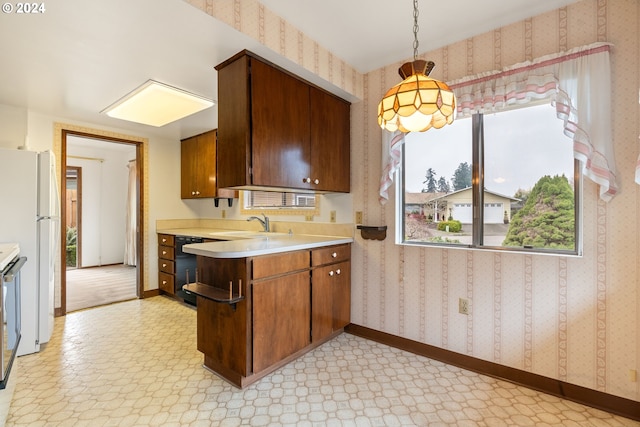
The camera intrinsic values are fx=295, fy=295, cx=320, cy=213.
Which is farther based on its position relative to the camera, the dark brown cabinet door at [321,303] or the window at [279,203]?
the window at [279,203]

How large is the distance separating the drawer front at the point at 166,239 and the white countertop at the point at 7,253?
163 centimetres

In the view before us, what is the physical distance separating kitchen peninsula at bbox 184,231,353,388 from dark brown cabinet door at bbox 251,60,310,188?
1.78ft

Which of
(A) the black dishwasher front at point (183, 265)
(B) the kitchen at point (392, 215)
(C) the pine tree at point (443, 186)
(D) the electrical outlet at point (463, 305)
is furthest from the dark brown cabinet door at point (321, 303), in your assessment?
(A) the black dishwasher front at point (183, 265)

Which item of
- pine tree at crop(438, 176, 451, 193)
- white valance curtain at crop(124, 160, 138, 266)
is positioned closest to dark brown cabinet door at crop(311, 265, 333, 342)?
pine tree at crop(438, 176, 451, 193)

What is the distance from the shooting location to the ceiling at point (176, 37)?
1719mm

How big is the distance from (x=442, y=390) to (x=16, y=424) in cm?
253

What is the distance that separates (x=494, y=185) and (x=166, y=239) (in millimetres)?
3906

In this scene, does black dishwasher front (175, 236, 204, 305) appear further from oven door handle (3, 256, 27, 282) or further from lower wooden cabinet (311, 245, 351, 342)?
lower wooden cabinet (311, 245, 351, 342)

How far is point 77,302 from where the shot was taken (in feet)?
12.5

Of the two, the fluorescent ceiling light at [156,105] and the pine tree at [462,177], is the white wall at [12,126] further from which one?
the pine tree at [462,177]

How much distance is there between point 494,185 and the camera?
224cm

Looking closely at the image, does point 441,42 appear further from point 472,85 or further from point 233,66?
point 233,66

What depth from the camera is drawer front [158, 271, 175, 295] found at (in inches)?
155

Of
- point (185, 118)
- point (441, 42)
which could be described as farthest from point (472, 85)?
point (185, 118)
